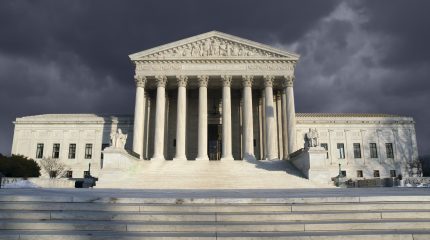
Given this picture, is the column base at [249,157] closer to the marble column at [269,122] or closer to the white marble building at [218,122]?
the white marble building at [218,122]

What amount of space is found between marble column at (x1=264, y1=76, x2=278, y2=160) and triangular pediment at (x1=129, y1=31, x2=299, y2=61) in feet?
12.2

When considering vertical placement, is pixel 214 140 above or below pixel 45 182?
above

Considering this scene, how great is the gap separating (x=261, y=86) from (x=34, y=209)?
44.7 metres

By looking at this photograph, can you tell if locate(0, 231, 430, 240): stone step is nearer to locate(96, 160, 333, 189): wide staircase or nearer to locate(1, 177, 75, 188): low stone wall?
locate(96, 160, 333, 189): wide staircase

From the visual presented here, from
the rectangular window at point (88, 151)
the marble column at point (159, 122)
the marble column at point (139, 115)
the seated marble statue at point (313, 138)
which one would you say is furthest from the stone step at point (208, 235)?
the rectangular window at point (88, 151)

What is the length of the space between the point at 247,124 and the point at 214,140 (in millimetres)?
10820

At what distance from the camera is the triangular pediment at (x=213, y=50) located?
160ft

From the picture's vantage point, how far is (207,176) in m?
36.1

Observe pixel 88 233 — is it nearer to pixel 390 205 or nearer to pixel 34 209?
pixel 34 209

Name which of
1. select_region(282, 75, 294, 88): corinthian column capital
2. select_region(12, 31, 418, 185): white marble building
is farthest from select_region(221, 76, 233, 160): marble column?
select_region(282, 75, 294, 88): corinthian column capital

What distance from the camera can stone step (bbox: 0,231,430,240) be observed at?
796 centimetres

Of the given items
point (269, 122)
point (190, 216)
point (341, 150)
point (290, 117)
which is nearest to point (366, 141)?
point (341, 150)

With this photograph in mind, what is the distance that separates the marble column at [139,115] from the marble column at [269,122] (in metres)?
16.6

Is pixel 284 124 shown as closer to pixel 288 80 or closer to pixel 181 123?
pixel 288 80
